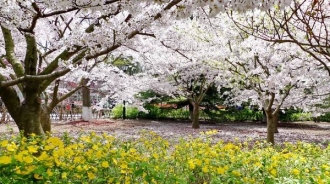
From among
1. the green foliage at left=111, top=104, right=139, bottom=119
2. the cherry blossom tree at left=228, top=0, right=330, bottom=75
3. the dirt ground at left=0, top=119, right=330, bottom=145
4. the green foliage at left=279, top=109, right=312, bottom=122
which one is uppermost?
the cherry blossom tree at left=228, top=0, right=330, bottom=75

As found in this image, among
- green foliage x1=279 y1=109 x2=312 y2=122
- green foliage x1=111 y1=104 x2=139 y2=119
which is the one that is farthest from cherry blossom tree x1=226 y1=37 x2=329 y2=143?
green foliage x1=111 y1=104 x2=139 y2=119

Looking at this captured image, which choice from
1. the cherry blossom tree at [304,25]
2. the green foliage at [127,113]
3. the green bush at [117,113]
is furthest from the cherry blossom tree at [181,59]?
the green bush at [117,113]

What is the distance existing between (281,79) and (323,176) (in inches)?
245

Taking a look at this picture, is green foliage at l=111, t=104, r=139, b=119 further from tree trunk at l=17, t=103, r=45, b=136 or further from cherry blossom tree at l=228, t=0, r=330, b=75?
tree trunk at l=17, t=103, r=45, b=136

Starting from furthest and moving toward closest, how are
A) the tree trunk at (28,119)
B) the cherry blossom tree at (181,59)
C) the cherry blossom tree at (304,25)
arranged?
the cherry blossom tree at (181,59)
the tree trunk at (28,119)
the cherry blossom tree at (304,25)

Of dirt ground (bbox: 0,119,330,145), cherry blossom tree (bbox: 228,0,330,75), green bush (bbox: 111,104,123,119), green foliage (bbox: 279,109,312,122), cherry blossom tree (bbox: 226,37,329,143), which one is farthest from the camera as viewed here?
green bush (bbox: 111,104,123,119)

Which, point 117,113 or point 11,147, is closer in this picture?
point 11,147

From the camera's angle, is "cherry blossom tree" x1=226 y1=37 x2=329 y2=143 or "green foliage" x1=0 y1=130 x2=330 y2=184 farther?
"cherry blossom tree" x1=226 y1=37 x2=329 y2=143

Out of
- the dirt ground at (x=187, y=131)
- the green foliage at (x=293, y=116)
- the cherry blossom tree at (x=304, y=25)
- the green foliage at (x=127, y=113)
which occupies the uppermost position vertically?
the cherry blossom tree at (x=304, y=25)

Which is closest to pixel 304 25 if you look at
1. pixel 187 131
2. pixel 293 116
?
pixel 187 131

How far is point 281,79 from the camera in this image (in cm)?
834

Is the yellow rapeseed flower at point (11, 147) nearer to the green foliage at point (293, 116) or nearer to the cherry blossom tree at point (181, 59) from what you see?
the cherry blossom tree at point (181, 59)

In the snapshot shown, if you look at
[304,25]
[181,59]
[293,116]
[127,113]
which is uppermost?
[181,59]

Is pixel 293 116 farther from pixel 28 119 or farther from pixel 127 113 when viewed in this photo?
pixel 28 119
